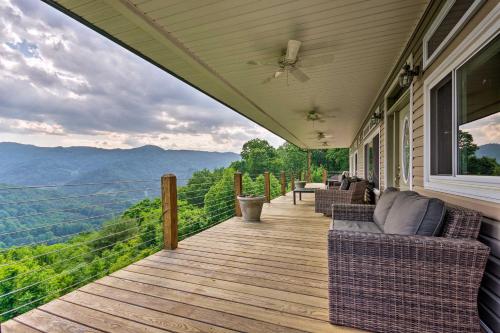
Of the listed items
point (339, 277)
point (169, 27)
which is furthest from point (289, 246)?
point (169, 27)

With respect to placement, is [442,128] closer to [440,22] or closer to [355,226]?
[440,22]

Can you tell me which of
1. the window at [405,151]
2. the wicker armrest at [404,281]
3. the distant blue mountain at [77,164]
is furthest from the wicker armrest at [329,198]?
the distant blue mountain at [77,164]

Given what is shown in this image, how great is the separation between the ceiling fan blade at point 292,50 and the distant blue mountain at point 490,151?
1824mm

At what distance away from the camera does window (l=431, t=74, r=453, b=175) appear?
1980 millimetres

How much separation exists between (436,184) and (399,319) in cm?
122

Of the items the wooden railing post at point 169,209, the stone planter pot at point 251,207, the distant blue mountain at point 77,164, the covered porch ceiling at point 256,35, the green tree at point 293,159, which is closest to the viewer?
the covered porch ceiling at point 256,35

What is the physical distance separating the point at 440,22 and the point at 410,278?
6.61 ft

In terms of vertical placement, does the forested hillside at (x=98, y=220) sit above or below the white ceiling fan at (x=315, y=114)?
below

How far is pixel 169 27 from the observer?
2488 millimetres

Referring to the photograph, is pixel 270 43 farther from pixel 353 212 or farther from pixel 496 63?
pixel 353 212

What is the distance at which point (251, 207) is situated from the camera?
4715 mm

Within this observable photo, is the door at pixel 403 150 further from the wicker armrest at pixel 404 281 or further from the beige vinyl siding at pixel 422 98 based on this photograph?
the wicker armrest at pixel 404 281

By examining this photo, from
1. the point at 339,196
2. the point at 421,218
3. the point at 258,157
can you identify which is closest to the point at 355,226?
the point at 421,218

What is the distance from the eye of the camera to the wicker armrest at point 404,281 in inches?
55.0
